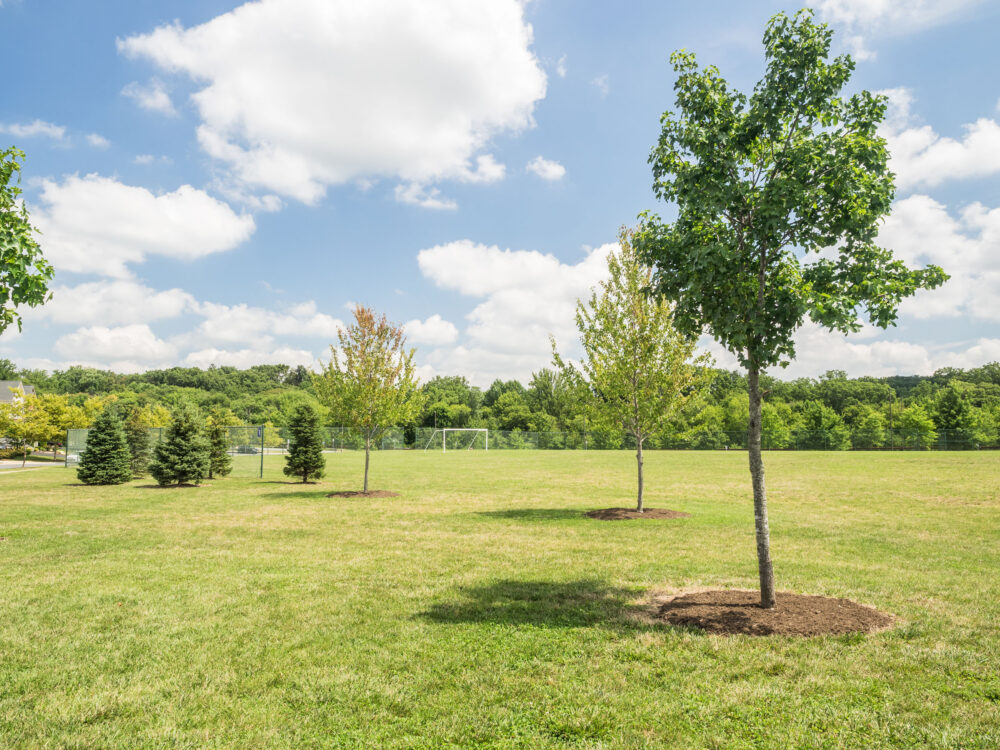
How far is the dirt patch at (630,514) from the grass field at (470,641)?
114 cm

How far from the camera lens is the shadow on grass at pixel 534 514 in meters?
14.7

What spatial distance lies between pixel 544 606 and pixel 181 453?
69.6 ft

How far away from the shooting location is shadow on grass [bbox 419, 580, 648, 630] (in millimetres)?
6273

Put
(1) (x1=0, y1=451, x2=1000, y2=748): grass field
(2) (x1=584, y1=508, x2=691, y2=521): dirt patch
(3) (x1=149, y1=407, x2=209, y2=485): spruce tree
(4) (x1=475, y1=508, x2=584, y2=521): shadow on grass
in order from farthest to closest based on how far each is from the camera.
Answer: (3) (x1=149, y1=407, x2=209, y2=485): spruce tree < (4) (x1=475, y1=508, x2=584, y2=521): shadow on grass < (2) (x1=584, y1=508, x2=691, y2=521): dirt patch < (1) (x1=0, y1=451, x2=1000, y2=748): grass field

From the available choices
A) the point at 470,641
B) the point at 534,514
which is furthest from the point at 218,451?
the point at 470,641

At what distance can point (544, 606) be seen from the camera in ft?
22.5

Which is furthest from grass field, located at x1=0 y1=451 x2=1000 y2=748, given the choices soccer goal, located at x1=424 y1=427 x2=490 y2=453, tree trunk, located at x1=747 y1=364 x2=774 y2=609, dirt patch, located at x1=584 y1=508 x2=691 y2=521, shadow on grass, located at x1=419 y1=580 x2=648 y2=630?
soccer goal, located at x1=424 y1=427 x2=490 y2=453

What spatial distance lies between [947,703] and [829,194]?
482cm

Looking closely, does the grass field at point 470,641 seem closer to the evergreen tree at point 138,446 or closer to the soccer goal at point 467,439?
the evergreen tree at point 138,446

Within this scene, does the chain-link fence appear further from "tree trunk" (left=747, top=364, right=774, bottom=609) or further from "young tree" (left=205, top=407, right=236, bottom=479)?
"tree trunk" (left=747, top=364, right=774, bottom=609)

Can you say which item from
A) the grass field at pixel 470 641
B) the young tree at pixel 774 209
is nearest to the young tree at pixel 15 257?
the grass field at pixel 470 641

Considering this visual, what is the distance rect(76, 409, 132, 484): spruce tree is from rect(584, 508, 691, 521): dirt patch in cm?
2065

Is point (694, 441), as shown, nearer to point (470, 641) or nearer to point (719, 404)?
point (719, 404)

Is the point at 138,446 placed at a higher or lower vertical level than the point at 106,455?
higher
